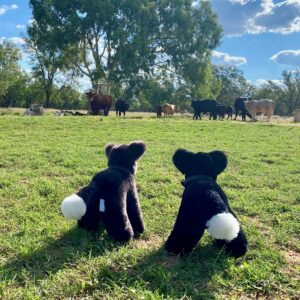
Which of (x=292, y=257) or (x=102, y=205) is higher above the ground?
(x=102, y=205)

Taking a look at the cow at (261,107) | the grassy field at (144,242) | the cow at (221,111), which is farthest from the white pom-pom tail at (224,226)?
the cow at (221,111)

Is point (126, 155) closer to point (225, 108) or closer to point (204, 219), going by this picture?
point (204, 219)

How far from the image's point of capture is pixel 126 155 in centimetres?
362

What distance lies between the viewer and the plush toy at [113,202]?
315 centimetres

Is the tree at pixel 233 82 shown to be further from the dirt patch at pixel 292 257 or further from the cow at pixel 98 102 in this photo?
the dirt patch at pixel 292 257

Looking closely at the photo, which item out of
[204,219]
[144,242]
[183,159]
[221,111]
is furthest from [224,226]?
[221,111]

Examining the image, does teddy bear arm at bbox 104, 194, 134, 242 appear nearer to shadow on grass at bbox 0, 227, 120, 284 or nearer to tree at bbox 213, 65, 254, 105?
shadow on grass at bbox 0, 227, 120, 284

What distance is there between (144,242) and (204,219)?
0.78 metres

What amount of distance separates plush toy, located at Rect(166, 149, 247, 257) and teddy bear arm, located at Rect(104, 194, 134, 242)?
430mm

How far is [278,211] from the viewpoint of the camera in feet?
14.6

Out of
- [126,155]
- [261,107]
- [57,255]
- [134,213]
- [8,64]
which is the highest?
[8,64]

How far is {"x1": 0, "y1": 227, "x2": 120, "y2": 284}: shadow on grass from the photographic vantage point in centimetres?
276

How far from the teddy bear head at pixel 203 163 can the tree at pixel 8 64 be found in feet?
175

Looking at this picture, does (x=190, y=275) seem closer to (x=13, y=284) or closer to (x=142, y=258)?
(x=142, y=258)
